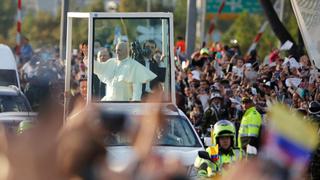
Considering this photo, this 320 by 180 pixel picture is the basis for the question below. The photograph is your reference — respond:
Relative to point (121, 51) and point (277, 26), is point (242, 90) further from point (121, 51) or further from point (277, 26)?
point (277, 26)

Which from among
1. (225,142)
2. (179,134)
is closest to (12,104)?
(179,134)

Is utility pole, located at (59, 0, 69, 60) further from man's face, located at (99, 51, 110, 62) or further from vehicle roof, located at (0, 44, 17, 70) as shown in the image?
man's face, located at (99, 51, 110, 62)

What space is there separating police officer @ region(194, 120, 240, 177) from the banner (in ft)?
15.9

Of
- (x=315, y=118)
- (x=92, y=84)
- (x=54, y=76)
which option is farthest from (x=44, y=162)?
(x=54, y=76)

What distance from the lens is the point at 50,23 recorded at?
7456 centimetres

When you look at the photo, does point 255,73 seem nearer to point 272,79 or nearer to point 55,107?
point 272,79

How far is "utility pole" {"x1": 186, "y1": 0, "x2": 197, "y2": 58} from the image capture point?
83.0 feet

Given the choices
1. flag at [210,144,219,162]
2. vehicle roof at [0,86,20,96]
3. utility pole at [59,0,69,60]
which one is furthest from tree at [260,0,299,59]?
flag at [210,144,219,162]

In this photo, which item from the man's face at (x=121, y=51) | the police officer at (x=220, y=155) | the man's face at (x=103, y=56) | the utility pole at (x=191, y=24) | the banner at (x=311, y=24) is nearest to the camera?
the police officer at (x=220, y=155)

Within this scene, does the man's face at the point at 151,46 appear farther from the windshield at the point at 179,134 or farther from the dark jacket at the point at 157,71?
the windshield at the point at 179,134

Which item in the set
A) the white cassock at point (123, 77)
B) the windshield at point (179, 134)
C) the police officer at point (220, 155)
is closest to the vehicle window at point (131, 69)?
the white cassock at point (123, 77)

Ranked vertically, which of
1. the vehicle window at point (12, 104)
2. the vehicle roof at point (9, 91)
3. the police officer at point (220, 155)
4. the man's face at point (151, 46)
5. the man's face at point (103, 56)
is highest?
the man's face at point (151, 46)

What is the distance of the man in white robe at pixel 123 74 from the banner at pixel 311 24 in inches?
94.2

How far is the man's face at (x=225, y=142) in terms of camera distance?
34.8 ft
